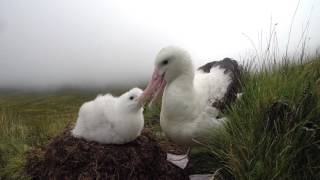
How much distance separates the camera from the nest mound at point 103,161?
4.69 metres

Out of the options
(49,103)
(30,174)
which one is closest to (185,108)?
(30,174)

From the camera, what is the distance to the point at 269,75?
15.9ft

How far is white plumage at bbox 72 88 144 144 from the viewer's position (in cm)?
496

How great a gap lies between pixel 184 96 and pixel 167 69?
0.31 meters

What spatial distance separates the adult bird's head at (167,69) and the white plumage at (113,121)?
0.42ft

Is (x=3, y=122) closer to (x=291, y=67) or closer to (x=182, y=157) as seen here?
(x=182, y=157)

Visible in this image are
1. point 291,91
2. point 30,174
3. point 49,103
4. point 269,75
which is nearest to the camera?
point 291,91

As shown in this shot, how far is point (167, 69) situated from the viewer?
5.09 m

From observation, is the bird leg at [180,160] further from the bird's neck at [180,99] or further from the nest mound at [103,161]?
the bird's neck at [180,99]

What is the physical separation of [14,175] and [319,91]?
321cm

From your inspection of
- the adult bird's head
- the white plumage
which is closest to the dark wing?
the adult bird's head

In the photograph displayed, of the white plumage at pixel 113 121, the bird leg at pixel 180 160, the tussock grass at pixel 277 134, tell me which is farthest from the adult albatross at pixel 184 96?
the tussock grass at pixel 277 134

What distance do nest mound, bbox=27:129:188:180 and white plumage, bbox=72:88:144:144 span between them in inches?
3.2

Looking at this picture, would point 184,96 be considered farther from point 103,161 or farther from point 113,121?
point 103,161
